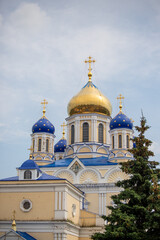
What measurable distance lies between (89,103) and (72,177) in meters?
7.48

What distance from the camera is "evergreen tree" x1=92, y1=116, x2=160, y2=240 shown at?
15336 mm

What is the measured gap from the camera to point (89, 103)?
115 feet

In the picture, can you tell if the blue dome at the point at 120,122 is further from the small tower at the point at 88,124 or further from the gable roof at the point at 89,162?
the gable roof at the point at 89,162

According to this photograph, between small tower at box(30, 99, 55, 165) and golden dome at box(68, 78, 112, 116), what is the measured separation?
3.02m

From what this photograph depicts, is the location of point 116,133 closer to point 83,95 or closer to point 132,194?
point 83,95

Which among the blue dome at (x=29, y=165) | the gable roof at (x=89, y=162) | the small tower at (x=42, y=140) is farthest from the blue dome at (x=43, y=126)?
the blue dome at (x=29, y=165)

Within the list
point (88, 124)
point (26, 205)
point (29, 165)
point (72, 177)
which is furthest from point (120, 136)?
point (26, 205)

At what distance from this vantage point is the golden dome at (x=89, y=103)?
35.0m

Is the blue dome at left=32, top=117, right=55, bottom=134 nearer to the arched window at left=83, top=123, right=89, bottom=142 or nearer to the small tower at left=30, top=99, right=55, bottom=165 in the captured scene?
the small tower at left=30, top=99, right=55, bottom=165

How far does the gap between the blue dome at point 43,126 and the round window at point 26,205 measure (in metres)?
16.7

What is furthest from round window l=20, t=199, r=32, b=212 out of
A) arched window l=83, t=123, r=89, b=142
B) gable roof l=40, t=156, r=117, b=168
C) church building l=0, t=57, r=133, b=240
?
arched window l=83, t=123, r=89, b=142

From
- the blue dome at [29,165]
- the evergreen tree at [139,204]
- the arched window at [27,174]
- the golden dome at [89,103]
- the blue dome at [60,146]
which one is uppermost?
the golden dome at [89,103]

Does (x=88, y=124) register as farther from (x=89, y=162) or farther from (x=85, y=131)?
(x=89, y=162)

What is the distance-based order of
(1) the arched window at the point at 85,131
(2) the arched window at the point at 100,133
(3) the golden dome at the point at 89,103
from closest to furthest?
(1) the arched window at the point at 85,131 → (2) the arched window at the point at 100,133 → (3) the golden dome at the point at 89,103
